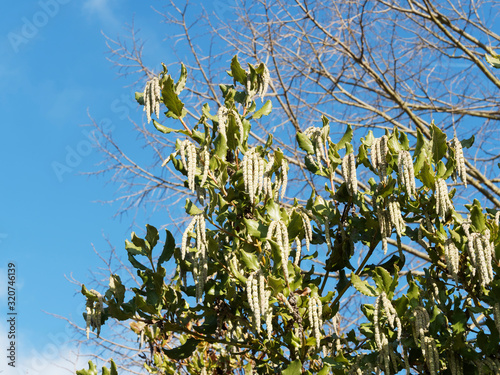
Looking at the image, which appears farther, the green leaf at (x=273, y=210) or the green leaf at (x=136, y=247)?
the green leaf at (x=136, y=247)

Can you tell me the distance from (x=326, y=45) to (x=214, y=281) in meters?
4.14

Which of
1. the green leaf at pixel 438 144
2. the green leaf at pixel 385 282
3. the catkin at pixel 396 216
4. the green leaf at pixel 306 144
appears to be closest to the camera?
the green leaf at pixel 385 282

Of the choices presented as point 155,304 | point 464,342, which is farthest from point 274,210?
point 464,342

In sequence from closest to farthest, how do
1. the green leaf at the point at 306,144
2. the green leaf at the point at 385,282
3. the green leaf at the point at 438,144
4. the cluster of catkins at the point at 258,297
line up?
1. the cluster of catkins at the point at 258,297
2. the green leaf at the point at 385,282
3. the green leaf at the point at 438,144
4. the green leaf at the point at 306,144

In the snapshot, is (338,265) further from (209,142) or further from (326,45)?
(326,45)

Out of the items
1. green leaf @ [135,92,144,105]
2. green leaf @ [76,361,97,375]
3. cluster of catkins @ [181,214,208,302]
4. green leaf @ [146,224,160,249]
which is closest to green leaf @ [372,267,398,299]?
cluster of catkins @ [181,214,208,302]

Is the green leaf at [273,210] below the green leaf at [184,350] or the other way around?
the other way around

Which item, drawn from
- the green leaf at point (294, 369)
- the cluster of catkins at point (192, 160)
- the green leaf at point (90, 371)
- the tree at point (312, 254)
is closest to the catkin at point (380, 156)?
the tree at point (312, 254)

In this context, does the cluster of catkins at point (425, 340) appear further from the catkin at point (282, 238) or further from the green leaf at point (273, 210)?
the green leaf at point (273, 210)

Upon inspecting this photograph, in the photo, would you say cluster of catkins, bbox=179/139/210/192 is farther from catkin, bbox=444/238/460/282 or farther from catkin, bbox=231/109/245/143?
catkin, bbox=444/238/460/282

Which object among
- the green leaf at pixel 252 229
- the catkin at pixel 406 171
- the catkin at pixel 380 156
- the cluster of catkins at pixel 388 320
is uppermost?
the catkin at pixel 380 156

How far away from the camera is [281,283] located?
2367 mm

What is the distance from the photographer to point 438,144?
2.77 metres

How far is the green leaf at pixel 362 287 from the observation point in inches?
99.2
